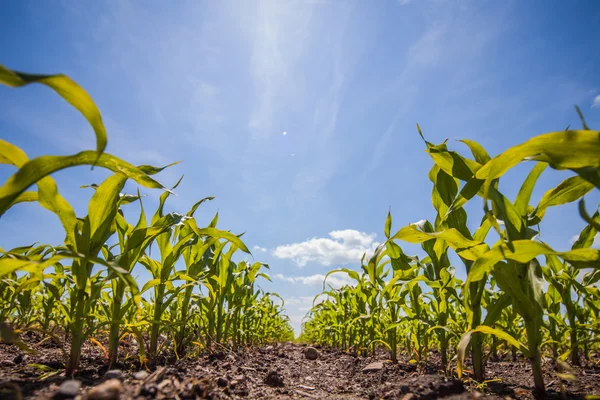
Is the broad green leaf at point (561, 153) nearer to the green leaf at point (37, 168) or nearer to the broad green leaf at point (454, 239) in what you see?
the broad green leaf at point (454, 239)

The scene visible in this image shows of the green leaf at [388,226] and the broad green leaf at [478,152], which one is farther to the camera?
the green leaf at [388,226]

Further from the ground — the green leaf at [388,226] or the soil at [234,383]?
the green leaf at [388,226]

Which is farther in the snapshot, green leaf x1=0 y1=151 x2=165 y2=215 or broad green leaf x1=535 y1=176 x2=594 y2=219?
broad green leaf x1=535 y1=176 x2=594 y2=219

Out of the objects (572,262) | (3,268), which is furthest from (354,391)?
(3,268)

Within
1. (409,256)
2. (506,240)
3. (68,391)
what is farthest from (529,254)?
(68,391)

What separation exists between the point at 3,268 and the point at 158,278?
1.12 meters

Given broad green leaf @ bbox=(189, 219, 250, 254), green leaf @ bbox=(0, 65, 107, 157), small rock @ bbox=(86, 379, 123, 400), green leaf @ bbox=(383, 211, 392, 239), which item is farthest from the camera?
green leaf @ bbox=(383, 211, 392, 239)

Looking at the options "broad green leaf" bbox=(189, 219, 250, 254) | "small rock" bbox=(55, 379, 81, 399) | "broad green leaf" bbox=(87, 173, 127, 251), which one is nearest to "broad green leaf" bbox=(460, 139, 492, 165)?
"broad green leaf" bbox=(189, 219, 250, 254)

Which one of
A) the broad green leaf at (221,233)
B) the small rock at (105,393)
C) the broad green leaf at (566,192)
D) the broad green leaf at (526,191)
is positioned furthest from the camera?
the broad green leaf at (221,233)

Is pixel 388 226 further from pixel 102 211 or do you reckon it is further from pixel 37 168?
pixel 37 168

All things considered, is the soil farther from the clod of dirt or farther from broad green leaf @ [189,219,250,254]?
broad green leaf @ [189,219,250,254]

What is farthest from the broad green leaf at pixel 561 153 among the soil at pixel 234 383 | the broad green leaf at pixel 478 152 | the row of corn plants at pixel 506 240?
the soil at pixel 234 383

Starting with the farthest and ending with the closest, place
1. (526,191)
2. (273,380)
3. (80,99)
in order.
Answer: (273,380) < (526,191) < (80,99)

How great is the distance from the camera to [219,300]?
317 cm
